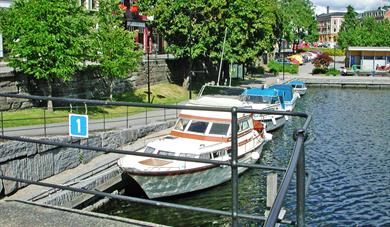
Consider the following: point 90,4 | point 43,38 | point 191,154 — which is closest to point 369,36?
point 90,4

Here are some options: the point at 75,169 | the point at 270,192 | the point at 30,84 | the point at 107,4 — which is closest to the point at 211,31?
the point at 107,4

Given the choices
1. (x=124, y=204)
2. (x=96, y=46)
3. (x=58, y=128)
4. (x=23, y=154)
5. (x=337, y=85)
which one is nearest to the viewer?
(x=23, y=154)

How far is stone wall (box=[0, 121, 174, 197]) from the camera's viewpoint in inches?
680

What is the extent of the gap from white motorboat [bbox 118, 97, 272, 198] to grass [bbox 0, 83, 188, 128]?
4925 millimetres

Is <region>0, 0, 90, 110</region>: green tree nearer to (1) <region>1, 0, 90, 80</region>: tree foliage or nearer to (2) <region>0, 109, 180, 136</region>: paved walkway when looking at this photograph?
(1) <region>1, 0, 90, 80</region>: tree foliage

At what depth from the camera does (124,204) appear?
20.0m

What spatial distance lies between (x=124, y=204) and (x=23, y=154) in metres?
4.35

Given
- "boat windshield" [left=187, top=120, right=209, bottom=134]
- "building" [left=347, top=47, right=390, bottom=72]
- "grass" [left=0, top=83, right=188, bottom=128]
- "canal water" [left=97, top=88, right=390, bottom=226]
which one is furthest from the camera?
"building" [left=347, top=47, right=390, bottom=72]

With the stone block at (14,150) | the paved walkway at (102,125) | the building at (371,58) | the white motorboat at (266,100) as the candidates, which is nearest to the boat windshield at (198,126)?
the paved walkway at (102,125)

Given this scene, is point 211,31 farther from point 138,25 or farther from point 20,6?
point 20,6

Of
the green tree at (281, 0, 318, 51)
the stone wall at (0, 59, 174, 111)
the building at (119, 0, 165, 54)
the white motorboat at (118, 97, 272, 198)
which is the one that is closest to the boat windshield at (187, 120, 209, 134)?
the white motorboat at (118, 97, 272, 198)

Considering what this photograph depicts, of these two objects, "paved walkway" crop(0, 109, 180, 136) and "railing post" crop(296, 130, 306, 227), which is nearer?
"railing post" crop(296, 130, 306, 227)

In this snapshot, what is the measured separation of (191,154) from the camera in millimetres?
21156

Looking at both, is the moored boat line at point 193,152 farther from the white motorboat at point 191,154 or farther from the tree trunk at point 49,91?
the tree trunk at point 49,91
